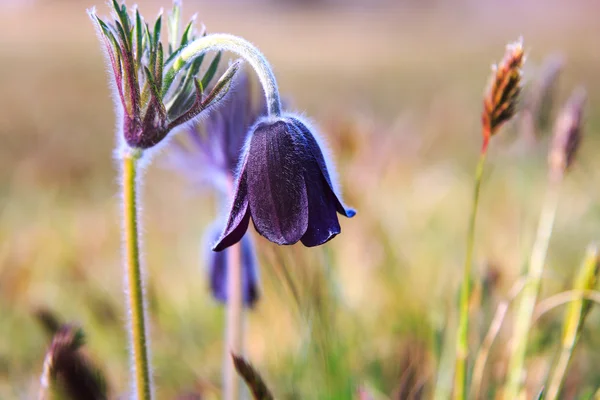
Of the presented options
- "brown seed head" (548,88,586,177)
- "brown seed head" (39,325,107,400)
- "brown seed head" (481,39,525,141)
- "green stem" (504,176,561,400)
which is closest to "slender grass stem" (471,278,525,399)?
"green stem" (504,176,561,400)

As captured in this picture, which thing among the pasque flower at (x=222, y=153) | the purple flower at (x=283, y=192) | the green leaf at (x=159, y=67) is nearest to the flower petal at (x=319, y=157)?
the purple flower at (x=283, y=192)

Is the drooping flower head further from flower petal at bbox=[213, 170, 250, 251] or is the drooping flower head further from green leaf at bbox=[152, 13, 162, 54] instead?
flower petal at bbox=[213, 170, 250, 251]

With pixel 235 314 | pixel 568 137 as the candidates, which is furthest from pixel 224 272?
pixel 568 137

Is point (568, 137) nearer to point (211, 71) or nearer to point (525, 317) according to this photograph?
point (525, 317)

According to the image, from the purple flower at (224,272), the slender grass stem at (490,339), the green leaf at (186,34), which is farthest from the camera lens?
the purple flower at (224,272)

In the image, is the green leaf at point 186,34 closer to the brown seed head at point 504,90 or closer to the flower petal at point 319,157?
the flower petal at point 319,157

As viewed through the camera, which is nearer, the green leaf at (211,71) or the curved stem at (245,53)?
the curved stem at (245,53)
